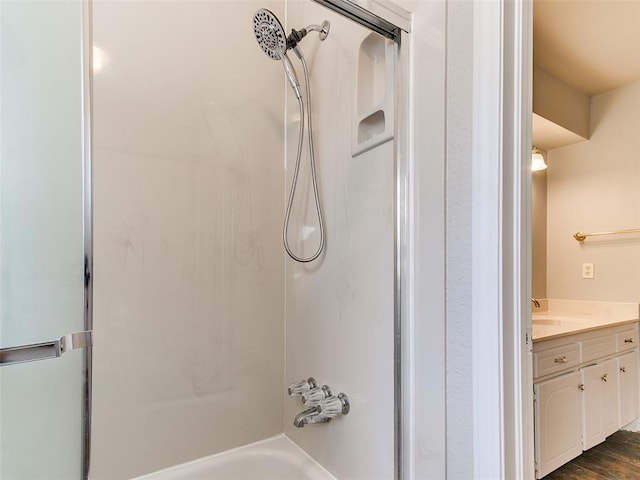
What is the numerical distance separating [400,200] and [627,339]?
2.28m

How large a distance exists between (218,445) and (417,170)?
1440 millimetres

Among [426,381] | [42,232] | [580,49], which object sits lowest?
[426,381]

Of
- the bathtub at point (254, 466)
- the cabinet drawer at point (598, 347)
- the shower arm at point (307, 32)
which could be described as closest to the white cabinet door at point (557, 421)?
the cabinet drawer at point (598, 347)

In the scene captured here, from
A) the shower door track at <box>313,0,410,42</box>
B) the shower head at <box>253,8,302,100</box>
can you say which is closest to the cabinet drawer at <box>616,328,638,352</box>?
the shower door track at <box>313,0,410,42</box>

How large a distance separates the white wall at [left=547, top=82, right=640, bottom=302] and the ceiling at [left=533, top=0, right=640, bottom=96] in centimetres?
26

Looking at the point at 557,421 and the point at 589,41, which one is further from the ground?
the point at 589,41

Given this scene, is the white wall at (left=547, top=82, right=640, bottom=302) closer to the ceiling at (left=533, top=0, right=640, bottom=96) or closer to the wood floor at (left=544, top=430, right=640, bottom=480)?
the ceiling at (left=533, top=0, right=640, bottom=96)

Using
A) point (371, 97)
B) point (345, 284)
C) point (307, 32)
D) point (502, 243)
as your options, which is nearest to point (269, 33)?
point (307, 32)

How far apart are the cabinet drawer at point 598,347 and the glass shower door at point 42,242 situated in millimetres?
2336

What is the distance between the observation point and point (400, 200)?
40.4 inches

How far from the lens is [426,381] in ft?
3.06

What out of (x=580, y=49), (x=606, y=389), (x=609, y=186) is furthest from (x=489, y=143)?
(x=609, y=186)

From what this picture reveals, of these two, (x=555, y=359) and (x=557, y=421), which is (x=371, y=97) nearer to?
(x=555, y=359)

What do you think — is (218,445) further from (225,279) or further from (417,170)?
(417,170)
